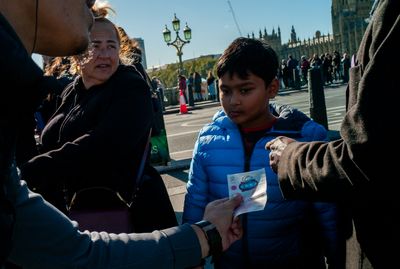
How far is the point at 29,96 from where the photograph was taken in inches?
42.7

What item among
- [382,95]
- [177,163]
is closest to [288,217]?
[382,95]

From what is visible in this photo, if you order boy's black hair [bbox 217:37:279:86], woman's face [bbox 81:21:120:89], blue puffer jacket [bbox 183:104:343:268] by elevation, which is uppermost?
woman's face [bbox 81:21:120:89]

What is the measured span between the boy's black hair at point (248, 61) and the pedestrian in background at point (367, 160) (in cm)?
74

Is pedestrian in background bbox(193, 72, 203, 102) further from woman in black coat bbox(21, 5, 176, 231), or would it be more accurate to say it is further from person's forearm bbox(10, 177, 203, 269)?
person's forearm bbox(10, 177, 203, 269)

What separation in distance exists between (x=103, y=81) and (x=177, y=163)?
5.15m

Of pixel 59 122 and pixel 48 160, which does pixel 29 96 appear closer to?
pixel 48 160

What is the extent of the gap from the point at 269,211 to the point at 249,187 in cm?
32

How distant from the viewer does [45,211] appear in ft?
4.51

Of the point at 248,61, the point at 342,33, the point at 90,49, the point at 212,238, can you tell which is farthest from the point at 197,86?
the point at 342,33

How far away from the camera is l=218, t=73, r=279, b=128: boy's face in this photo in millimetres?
2312

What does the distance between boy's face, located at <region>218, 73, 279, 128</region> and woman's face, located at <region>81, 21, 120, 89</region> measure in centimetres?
70

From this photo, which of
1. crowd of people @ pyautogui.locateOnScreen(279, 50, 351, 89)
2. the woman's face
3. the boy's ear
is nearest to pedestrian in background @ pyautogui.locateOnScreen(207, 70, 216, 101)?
crowd of people @ pyautogui.locateOnScreen(279, 50, 351, 89)

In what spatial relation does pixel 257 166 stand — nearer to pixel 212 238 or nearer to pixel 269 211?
Result: pixel 269 211

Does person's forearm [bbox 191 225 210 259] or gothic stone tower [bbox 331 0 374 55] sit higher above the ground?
gothic stone tower [bbox 331 0 374 55]
